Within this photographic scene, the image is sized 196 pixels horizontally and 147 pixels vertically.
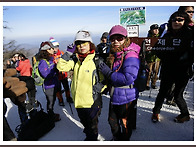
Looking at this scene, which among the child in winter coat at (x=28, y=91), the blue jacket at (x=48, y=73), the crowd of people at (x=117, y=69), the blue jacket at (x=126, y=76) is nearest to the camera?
the blue jacket at (x=126, y=76)

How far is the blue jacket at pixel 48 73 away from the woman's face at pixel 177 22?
2.39m

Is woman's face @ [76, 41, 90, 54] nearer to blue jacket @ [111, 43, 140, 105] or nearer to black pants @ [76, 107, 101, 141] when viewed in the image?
blue jacket @ [111, 43, 140, 105]

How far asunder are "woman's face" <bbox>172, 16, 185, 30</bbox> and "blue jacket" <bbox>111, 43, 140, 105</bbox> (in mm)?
850

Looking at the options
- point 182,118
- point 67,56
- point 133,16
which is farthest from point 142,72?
point 133,16

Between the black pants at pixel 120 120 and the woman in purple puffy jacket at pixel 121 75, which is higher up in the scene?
the woman in purple puffy jacket at pixel 121 75

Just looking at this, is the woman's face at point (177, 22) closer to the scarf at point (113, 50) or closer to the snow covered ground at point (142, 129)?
the scarf at point (113, 50)

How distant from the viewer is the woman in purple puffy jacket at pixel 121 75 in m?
1.86

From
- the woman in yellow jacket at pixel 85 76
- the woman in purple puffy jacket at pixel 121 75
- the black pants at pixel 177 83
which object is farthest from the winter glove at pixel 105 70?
the black pants at pixel 177 83

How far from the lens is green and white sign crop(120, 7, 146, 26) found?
161 inches

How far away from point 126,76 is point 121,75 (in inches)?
2.8

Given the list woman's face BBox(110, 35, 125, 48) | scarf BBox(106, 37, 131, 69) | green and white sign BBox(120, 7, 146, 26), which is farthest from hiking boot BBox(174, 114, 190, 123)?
green and white sign BBox(120, 7, 146, 26)

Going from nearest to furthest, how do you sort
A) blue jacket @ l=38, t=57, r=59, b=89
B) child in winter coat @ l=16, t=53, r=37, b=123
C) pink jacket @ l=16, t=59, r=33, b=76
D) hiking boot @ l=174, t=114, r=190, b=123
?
child in winter coat @ l=16, t=53, r=37, b=123
blue jacket @ l=38, t=57, r=59, b=89
hiking boot @ l=174, t=114, r=190, b=123
pink jacket @ l=16, t=59, r=33, b=76

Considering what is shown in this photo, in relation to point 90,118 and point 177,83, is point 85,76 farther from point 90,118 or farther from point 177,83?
point 177,83
